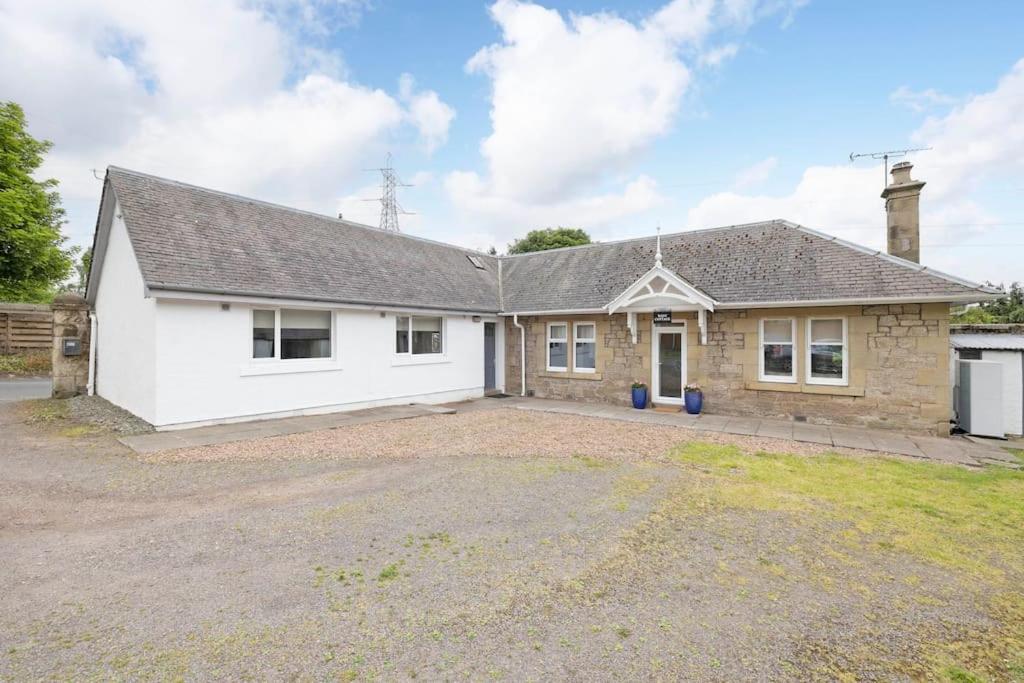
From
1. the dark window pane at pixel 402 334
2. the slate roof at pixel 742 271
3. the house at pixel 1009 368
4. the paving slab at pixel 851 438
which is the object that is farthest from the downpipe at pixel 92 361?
the house at pixel 1009 368

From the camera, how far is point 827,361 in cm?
1150

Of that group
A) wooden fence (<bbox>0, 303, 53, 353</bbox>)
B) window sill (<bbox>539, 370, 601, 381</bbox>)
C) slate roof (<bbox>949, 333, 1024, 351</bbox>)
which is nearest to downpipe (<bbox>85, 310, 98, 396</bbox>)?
wooden fence (<bbox>0, 303, 53, 353</bbox>)

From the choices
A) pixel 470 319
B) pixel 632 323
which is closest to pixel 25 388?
pixel 470 319

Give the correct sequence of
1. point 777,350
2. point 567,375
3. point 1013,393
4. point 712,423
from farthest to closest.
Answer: point 567,375 → point 777,350 → point 712,423 → point 1013,393

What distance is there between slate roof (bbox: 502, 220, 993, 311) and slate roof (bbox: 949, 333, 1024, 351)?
102 inches

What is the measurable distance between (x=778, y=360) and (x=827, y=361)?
1.07 m

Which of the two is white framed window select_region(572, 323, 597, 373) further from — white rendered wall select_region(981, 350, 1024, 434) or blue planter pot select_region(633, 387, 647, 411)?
white rendered wall select_region(981, 350, 1024, 434)

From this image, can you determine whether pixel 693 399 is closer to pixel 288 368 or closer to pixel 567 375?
pixel 567 375

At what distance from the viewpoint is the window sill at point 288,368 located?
10744 mm

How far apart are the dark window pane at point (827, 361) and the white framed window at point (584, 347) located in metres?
6.07

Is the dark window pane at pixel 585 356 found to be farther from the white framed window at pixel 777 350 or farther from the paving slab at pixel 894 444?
the paving slab at pixel 894 444

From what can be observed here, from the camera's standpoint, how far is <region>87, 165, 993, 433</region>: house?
10117mm

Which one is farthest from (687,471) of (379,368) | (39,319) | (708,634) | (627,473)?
(39,319)

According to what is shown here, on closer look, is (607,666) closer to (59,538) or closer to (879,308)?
(59,538)
